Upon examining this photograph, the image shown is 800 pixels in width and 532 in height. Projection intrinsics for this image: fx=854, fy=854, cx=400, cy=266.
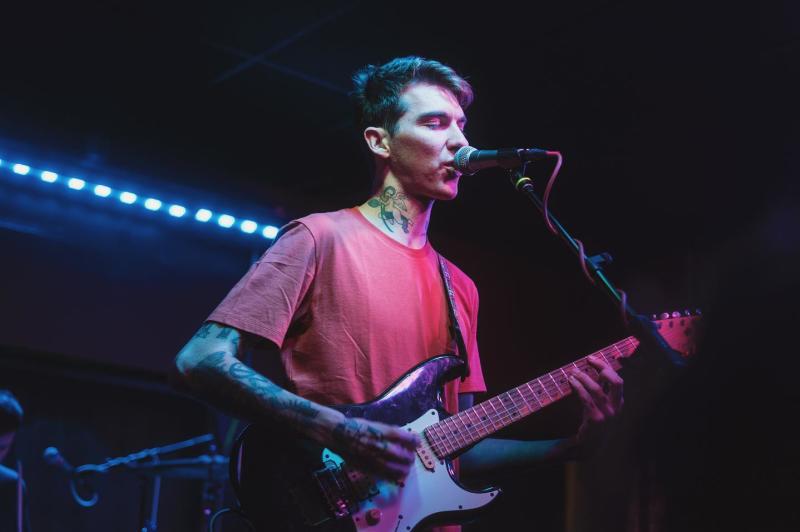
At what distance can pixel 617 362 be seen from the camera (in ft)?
9.04

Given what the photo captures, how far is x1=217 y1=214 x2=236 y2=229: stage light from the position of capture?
6.82 meters

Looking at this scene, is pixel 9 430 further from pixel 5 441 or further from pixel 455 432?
pixel 455 432

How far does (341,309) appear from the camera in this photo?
2.60m

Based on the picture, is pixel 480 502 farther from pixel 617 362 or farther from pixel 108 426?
pixel 108 426

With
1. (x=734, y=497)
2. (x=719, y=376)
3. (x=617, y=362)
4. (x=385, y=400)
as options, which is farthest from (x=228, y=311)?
(x=734, y=497)

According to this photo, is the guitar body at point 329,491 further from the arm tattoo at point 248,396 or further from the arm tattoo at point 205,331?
the arm tattoo at point 205,331

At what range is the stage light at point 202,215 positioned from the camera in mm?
6727

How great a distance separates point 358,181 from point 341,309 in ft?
14.9

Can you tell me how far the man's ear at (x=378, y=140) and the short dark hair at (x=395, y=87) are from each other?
0.08 feet

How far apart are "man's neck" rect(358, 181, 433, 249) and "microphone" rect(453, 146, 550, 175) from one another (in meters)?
0.23

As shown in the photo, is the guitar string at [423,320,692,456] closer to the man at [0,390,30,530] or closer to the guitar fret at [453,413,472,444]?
the guitar fret at [453,413,472,444]

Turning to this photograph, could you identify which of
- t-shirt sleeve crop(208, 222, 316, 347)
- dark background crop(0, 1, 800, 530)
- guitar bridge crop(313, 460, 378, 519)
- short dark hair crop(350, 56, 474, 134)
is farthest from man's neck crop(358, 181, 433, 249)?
dark background crop(0, 1, 800, 530)

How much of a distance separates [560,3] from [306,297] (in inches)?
113

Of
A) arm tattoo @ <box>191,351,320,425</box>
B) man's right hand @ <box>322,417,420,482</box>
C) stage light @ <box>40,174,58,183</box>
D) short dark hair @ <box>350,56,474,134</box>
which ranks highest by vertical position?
stage light @ <box>40,174,58,183</box>
